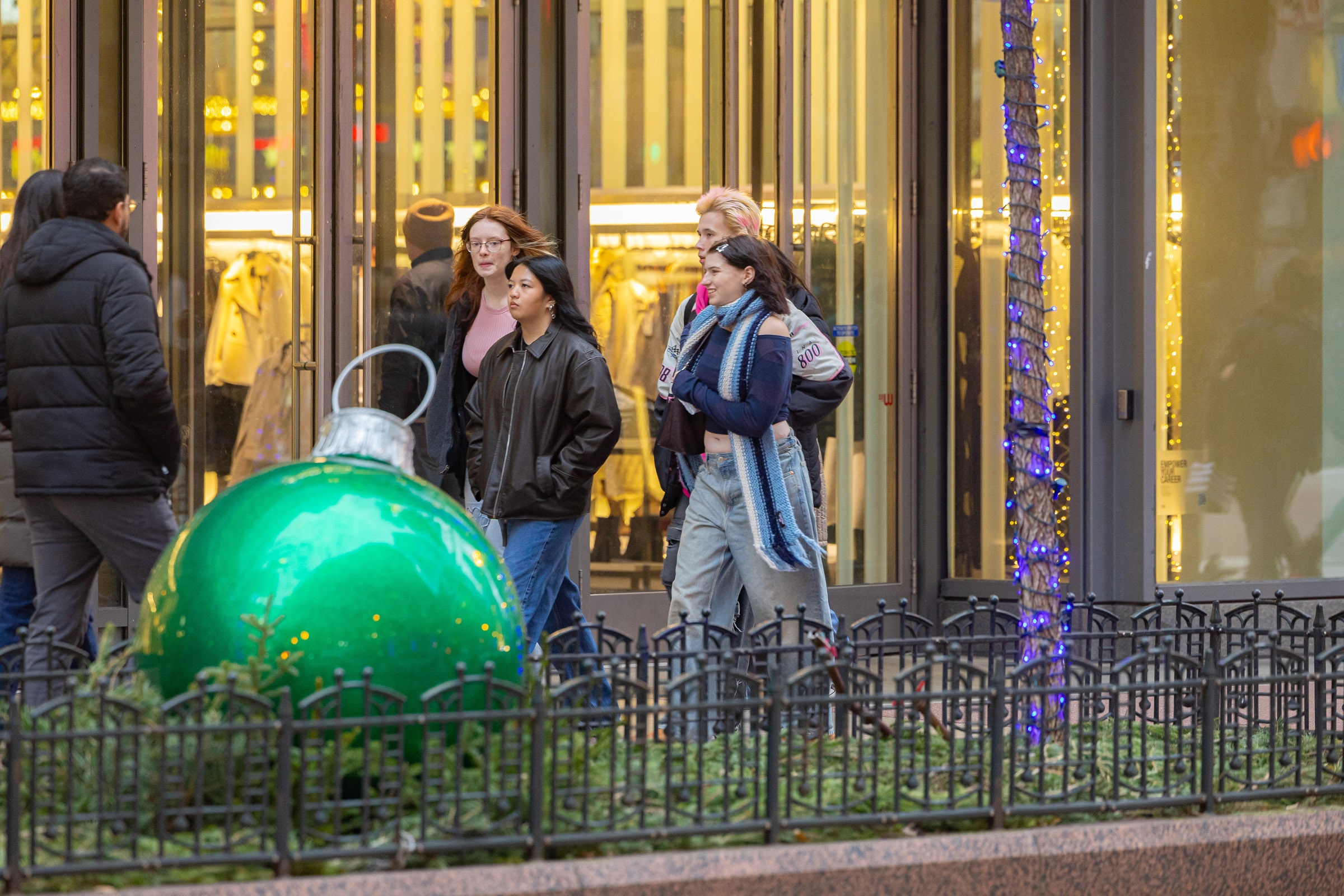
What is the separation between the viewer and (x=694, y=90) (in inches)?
377

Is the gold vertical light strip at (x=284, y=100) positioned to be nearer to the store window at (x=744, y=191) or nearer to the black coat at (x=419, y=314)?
the black coat at (x=419, y=314)

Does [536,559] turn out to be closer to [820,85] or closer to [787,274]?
[787,274]

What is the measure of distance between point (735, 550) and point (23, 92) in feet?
14.1

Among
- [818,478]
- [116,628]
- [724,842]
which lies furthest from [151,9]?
[724,842]

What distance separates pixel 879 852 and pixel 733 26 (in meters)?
6.30

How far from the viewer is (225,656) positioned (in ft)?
13.8

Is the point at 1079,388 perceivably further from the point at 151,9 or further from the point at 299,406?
the point at 151,9

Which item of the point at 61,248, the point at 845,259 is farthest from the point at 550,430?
the point at 845,259

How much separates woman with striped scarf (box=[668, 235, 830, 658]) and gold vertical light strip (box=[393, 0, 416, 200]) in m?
2.88

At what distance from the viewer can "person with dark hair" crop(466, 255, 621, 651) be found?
6.29m

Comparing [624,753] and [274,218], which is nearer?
[624,753]

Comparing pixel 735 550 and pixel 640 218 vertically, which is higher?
pixel 640 218

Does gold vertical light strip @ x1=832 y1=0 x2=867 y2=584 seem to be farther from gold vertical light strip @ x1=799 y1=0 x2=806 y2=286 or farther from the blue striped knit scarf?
the blue striped knit scarf

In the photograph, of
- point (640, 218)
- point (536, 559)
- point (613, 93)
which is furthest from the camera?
point (640, 218)
